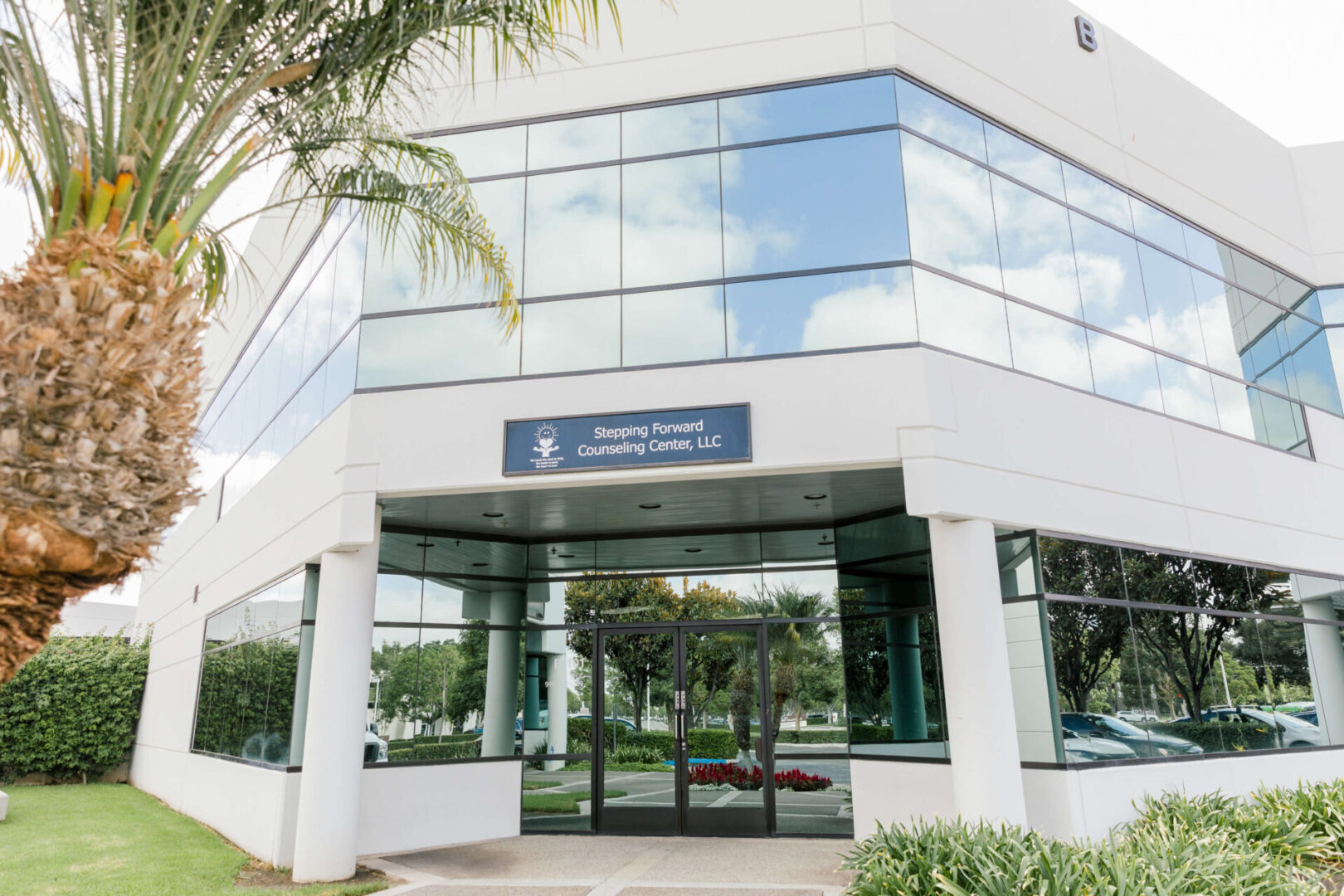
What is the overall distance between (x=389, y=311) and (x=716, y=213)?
395 cm

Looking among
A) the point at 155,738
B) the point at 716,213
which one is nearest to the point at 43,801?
the point at 155,738

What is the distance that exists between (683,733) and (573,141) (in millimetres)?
7449

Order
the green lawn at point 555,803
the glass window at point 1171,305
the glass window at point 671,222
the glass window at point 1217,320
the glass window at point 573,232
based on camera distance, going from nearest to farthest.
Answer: the glass window at point 671,222, the glass window at point 573,232, the green lawn at point 555,803, the glass window at point 1171,305, the glass window at point 1217,320

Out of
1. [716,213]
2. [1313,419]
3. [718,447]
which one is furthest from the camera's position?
[1313,419]

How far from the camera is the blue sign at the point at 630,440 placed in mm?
9273

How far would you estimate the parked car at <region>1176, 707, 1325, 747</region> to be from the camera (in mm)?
11211

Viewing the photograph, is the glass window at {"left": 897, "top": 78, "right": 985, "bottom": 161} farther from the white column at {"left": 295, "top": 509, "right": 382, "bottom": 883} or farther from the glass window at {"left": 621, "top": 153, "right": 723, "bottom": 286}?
the white column at {"left": 295, "top": 509, "right": 382, "bottom": 883}

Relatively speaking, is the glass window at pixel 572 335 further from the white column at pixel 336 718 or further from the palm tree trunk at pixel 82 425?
the palm tree trunk at pixel 82 425

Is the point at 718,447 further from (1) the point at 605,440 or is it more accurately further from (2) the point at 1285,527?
(2) the point at 1285,527

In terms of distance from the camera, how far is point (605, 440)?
948 cm

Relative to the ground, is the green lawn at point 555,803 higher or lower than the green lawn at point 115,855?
higher

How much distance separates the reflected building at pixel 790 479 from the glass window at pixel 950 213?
2.0 inches

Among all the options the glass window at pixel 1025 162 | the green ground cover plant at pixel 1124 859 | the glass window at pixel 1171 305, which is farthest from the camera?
the glass window at pixel 1171 305

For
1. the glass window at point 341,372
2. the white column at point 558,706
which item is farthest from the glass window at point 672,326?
the white column at point 558,706
